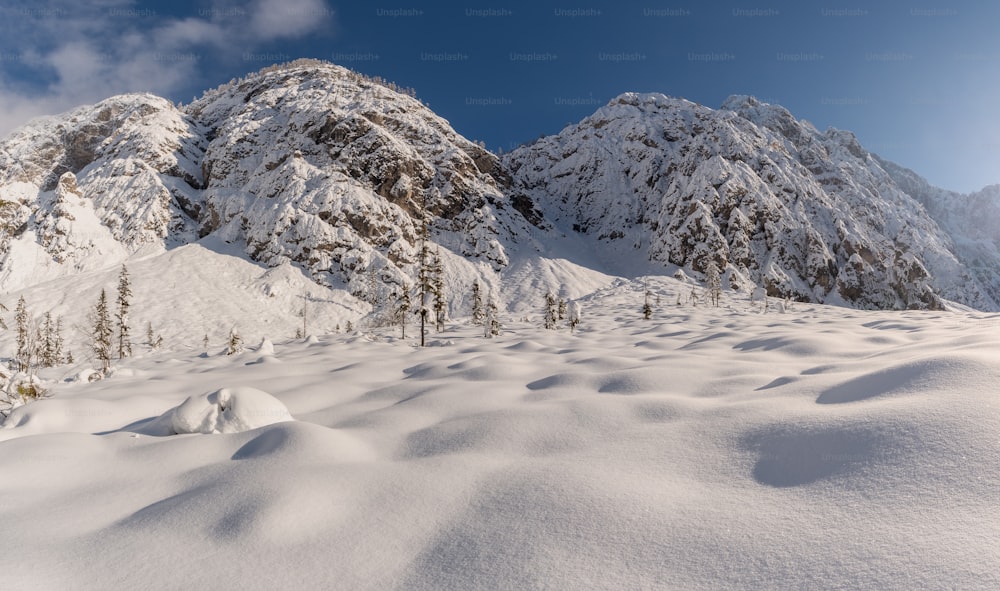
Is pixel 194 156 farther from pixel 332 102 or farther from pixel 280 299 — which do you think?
pixel 280 299

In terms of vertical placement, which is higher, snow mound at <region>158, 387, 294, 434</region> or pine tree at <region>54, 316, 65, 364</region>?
snow mound at <region>158, 387, 294, 434</region>

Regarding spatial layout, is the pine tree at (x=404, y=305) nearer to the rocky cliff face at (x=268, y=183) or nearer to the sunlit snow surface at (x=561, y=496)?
the rocky cliff face at (x=268, y=183)

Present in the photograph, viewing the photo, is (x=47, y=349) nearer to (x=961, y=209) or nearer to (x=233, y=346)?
(x=233, y=346)

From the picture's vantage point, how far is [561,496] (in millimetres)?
2703

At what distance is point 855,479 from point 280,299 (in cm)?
6381

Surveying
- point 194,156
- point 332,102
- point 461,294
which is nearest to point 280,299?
point 461,294

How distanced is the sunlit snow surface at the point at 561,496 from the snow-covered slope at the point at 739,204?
82.1 metres

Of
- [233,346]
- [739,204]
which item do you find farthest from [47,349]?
[739,204]

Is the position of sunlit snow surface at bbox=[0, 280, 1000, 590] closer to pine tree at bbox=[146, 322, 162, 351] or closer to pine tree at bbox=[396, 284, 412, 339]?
pine tree at bbox=[396, 284, 412, 339]

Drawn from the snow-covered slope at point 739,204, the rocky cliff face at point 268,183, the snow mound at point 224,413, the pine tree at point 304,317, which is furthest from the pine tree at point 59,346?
the snow-covered slope at point 739,204

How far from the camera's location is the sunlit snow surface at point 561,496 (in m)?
1.94

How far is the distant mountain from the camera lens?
67000mm

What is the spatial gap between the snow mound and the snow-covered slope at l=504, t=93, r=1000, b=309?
273ft

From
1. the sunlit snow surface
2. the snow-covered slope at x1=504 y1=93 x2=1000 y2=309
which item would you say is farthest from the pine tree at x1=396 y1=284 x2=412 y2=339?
the snow-covered slope at x1=504 y1=93 x2=1000 y2=309
